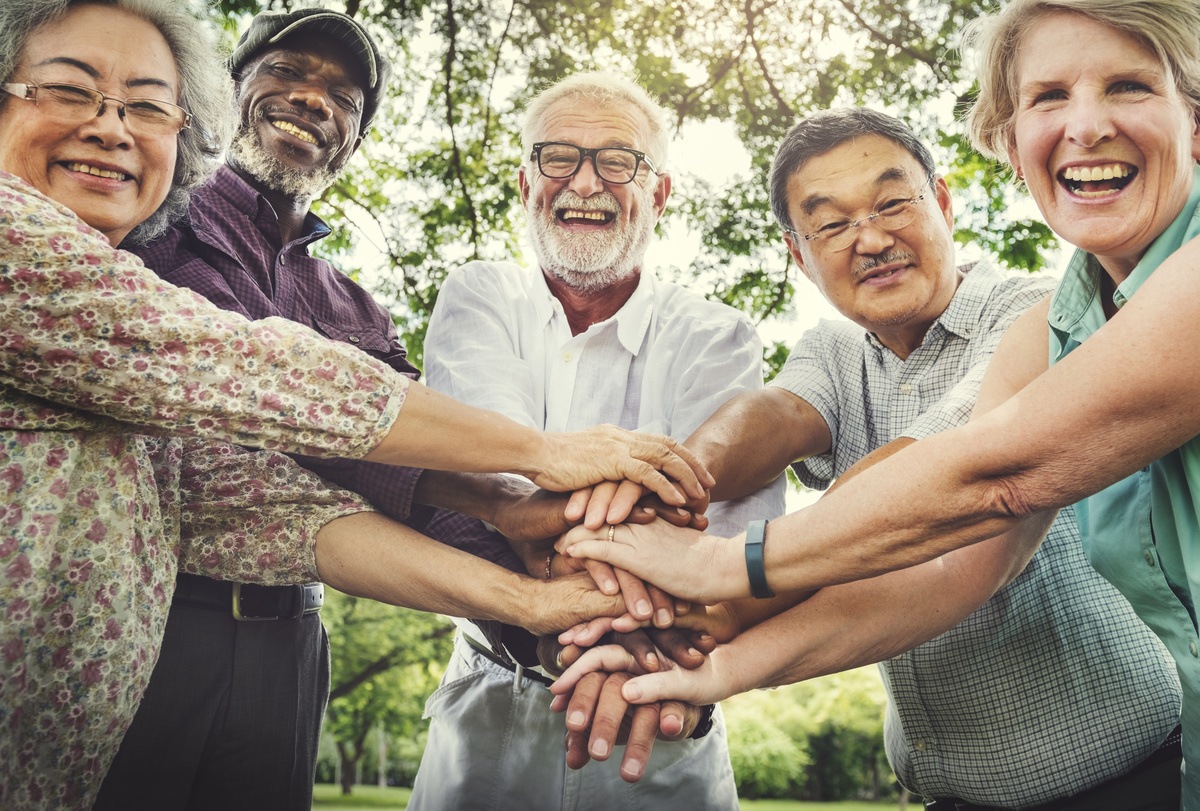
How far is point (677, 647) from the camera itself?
2.37 metres

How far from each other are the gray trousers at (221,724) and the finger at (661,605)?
1003 millimetres

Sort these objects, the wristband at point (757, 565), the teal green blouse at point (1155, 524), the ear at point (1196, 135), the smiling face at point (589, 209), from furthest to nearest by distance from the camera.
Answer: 1. the smiling face at point (589, 209)
2. the wristband at point (757, 565)
3. the ear at point (1196, 135)
4. the teal green blouse at point (1155, 524)

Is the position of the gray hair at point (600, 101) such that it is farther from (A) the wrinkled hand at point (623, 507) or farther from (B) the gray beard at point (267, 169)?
(A) the wrinkled hand at point (623, 507)

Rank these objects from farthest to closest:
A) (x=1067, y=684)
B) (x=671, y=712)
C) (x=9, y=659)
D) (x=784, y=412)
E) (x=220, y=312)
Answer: (x=784, y=412)
(x=1067, y=684)
(x=671, y=712)
(x=220, y=312)
(x=9, y=659)

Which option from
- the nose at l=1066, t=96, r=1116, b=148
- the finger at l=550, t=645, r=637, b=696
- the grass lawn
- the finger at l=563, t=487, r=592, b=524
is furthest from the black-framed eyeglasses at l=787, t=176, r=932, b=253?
the grass lawn

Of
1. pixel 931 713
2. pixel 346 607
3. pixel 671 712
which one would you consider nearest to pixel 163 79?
pixel 671 712

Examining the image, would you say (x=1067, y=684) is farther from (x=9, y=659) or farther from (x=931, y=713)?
(x=9, y=659)

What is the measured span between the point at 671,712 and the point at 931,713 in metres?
0.86

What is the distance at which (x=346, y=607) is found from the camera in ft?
56.4

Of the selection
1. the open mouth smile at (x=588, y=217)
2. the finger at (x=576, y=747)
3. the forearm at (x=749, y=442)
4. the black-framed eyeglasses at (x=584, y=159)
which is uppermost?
the black-framed eyeglasses at (x=584, y=159)

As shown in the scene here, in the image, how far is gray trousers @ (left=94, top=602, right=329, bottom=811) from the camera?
2270 mm

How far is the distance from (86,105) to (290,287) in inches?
35.5

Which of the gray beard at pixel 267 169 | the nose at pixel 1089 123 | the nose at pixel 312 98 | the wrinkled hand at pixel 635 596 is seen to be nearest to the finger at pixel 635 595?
the wrinkled hand at pixel 635 596

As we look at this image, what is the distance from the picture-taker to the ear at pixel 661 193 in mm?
3646
